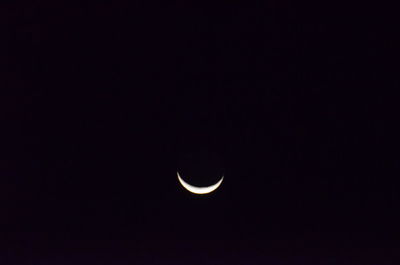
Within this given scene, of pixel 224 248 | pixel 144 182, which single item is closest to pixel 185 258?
pixel 224 248

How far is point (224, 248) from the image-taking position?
3.71m

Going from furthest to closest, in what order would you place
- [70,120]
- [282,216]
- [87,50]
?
[282,216]
[70,120]
[87,50]

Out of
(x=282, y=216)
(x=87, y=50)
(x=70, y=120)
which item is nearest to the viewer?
(x=87, y=50)

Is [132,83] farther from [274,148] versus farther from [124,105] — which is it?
[274,148]

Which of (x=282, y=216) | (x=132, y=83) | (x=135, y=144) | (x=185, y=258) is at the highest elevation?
(x=132, y=83)

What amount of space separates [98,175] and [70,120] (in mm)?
616

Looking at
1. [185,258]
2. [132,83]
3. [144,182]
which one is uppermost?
Result: [132,83]

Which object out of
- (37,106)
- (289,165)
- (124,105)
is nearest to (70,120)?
(37,106)

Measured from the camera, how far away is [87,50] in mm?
3217

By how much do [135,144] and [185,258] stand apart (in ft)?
4.35

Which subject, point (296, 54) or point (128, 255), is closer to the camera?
point (296, 54)

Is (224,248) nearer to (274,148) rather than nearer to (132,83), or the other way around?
(274,148)

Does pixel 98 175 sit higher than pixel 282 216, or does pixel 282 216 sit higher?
pixel 98 175

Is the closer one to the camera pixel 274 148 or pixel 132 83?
pixel 132 83
